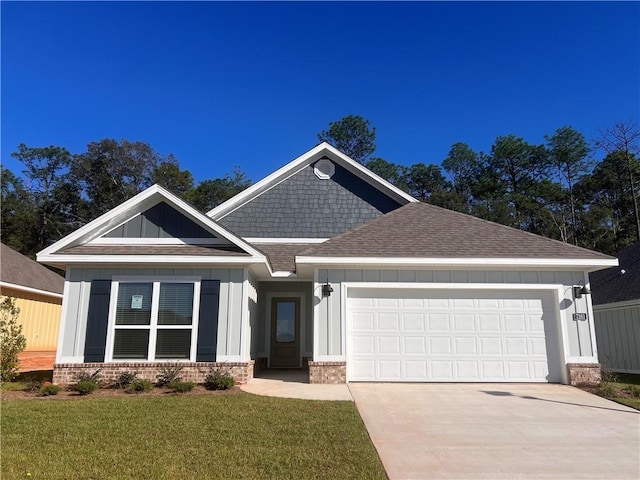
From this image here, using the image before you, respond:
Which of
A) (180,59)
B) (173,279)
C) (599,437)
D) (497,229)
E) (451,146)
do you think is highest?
(451,146)

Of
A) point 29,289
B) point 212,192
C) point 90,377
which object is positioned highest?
point 212,192

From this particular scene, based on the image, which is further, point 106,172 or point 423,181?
point 423,181

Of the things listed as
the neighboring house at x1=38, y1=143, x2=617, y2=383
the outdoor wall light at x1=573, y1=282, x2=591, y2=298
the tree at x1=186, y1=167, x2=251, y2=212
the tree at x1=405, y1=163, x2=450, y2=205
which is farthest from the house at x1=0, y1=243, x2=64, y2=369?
the tree at x1=405, y1=163, x2=450, y2=205

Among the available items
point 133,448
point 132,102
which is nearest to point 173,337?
point 133,448

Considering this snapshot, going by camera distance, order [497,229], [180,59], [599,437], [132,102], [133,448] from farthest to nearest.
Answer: [132,102] → [180,59] → [497,229] → [599,437] → [133,448]

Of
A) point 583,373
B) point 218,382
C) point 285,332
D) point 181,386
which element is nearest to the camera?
point 181,386

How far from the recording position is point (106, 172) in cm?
3816

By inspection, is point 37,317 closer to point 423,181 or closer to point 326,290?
point 326,290

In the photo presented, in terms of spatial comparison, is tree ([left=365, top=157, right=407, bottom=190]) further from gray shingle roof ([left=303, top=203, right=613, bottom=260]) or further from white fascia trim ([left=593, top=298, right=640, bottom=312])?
gray shingle roof ([left=303, top=203, right=613, bottom=260])

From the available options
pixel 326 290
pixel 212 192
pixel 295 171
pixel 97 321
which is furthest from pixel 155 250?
pixel 212 192

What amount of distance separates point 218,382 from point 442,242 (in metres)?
6.25

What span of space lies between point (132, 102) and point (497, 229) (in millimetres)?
14604

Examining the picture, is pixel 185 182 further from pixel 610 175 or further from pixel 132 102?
pixel 610 175

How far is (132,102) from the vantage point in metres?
17.8
